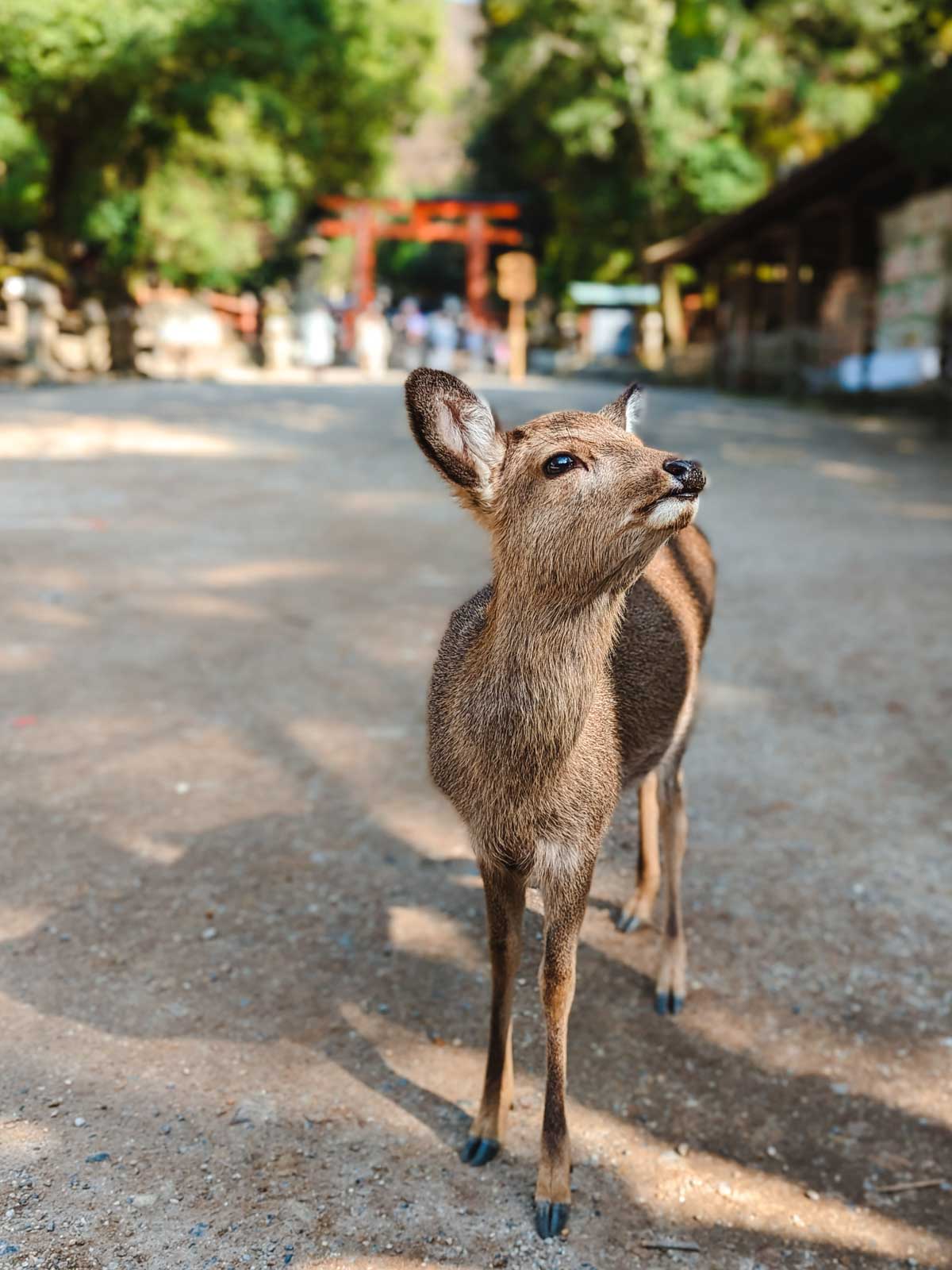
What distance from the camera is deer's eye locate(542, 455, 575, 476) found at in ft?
7.19

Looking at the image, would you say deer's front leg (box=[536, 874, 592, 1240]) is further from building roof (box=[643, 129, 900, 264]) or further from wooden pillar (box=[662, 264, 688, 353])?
wooden pillar (box=[662, 264, 688, 353])

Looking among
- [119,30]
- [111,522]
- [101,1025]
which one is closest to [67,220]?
[119,30]

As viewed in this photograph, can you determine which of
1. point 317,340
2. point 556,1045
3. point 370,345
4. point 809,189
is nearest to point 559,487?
point 556,1045

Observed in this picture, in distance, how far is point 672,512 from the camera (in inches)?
81.9

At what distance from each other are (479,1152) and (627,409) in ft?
5.62

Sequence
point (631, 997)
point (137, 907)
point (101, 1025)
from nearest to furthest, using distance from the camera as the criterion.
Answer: point (101, 1025) < point (631, 997) < point (137, 907)

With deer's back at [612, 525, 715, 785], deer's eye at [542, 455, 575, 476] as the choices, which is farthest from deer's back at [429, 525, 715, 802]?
deer's eye at [542, 455, 575, 476]

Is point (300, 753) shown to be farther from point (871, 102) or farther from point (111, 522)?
point (871, 102)

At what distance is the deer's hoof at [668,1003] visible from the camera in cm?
322

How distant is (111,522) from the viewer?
8.74 m

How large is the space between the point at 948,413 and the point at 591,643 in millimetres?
14447

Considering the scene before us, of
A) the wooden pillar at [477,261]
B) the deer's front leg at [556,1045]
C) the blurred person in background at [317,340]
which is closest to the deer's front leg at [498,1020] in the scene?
the deer's front leg at [556,1045]

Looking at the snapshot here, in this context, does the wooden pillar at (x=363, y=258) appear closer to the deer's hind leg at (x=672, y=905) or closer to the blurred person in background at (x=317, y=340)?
the blurred person in background at (x=317, y=340)

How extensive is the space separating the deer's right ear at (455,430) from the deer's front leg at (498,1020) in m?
0.90
